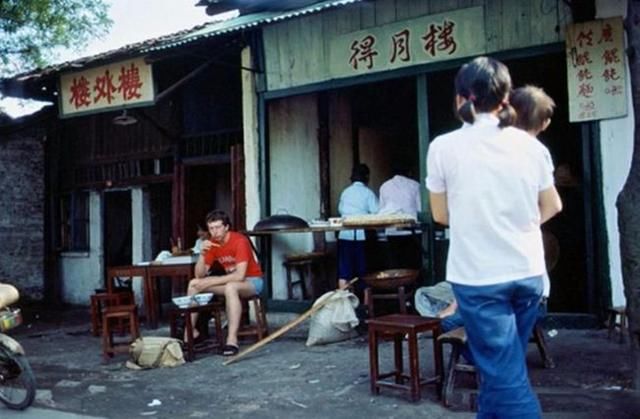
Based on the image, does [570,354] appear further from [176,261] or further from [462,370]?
[176,261]

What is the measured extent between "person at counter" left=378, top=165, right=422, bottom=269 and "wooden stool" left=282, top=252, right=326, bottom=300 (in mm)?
1097

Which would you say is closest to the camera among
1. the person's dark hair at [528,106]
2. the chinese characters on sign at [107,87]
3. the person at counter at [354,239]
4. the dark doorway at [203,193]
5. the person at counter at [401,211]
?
the person's dark hair at [528,106]

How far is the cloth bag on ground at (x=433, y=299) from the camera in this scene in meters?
7.05

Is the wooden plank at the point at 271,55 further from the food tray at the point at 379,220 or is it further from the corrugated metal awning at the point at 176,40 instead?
the food tray at the point at 379,220

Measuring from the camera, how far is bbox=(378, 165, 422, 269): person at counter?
30.3 ft

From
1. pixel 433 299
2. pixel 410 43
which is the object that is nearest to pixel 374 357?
pixel 433 299

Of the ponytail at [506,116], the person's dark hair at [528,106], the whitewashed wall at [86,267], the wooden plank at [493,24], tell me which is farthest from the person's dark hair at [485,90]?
the whitewashed wall at [86,267]

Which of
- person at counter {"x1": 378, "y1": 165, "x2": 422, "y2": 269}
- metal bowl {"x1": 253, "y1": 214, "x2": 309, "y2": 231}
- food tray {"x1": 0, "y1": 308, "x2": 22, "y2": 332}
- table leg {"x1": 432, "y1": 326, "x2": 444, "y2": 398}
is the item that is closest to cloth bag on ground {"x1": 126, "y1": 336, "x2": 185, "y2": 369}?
food tray {"x1": 0, "y1": 308, "x2": 22, "y2": 332}

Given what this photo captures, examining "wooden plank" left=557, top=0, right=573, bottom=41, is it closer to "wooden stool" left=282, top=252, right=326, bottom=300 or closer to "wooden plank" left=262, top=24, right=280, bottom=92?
"wooden plank" left=262, top=24, right=280, bottom=92

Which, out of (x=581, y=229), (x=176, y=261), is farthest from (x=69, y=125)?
(x=581, y=229)

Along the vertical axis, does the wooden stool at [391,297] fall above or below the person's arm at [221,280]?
below

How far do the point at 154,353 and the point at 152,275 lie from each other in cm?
266

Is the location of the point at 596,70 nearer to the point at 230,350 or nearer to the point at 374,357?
the point at 374,357

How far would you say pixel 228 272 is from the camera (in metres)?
8.36
